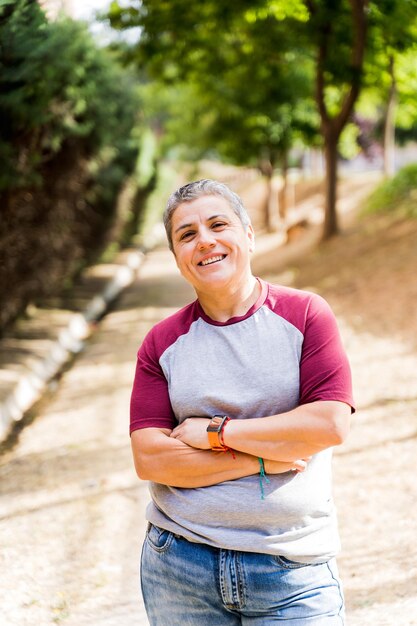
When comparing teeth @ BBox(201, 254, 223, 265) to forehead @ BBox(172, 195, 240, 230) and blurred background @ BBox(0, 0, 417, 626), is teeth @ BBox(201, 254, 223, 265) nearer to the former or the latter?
forehead @ BBox(172, 195, 240, 230)

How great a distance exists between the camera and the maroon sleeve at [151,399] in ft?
7.42

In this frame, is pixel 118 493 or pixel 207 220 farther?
pixel 118 493

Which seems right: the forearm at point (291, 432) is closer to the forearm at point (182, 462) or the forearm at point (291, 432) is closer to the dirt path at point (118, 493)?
the forearm at point (182, 462)

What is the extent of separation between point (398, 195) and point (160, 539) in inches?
582

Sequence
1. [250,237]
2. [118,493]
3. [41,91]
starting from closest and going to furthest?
[250,237] < [118,493] < [41,91]

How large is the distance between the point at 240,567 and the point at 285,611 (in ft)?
0.54

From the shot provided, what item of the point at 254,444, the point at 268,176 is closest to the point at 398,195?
the point at 268,176

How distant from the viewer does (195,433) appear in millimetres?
2176

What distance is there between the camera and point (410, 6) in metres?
9.44

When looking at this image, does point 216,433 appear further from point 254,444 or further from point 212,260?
point 212,260

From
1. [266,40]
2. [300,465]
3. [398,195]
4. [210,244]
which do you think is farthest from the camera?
[398,195]

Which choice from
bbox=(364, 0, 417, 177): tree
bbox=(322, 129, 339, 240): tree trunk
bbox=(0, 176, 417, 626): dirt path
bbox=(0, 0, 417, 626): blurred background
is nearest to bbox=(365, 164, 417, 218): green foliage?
bbox=(0, 0, 417, 626): blurred background

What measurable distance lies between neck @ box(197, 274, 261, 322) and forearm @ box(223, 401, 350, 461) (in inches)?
13.6

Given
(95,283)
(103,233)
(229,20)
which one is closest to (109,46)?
(229,20)
